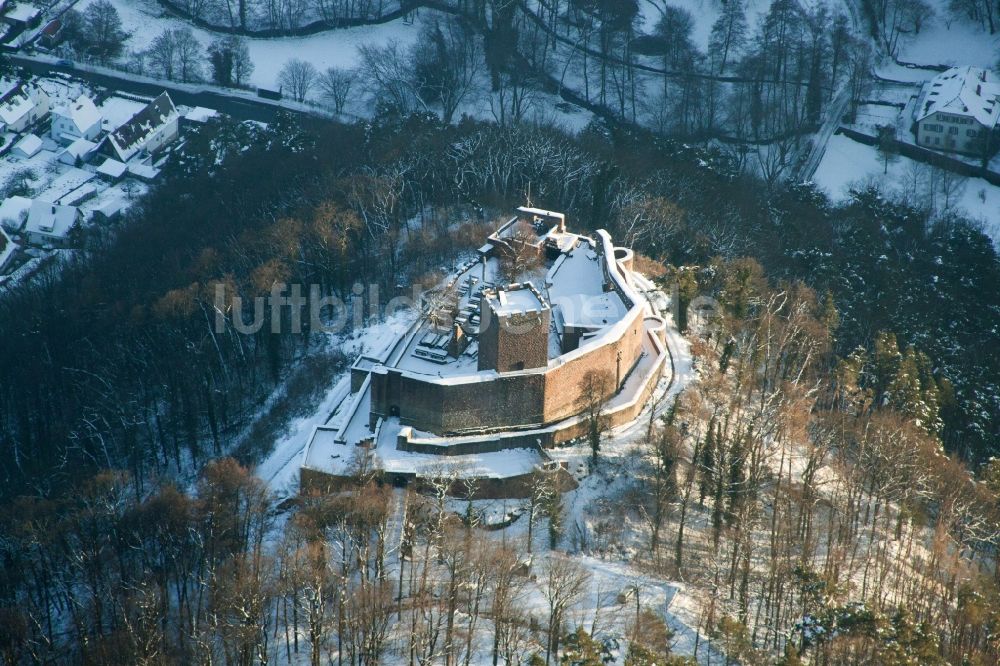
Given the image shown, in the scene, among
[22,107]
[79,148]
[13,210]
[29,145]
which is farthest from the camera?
[22,107]

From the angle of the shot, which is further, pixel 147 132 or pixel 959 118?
pixel 147 132

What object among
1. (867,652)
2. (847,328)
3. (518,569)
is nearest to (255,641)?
(518,569)

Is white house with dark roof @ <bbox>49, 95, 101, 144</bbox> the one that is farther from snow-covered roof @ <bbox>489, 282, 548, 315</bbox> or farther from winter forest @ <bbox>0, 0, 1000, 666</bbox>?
snow-covered roof @ <bbox>489, 282, 548, 315</bbox>

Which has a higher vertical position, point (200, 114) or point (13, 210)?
point (200, 114)

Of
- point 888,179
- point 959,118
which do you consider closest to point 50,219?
point 888,179

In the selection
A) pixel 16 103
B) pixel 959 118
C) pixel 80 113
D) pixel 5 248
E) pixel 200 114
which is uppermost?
pixel 959 118

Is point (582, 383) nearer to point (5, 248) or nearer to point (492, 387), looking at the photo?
point (492, 387)

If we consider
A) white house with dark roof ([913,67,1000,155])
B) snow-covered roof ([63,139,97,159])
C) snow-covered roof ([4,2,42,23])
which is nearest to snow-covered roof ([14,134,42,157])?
snow-covered roof ([63,139,97,159])

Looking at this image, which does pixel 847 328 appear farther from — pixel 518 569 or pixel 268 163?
pixel 268 163
